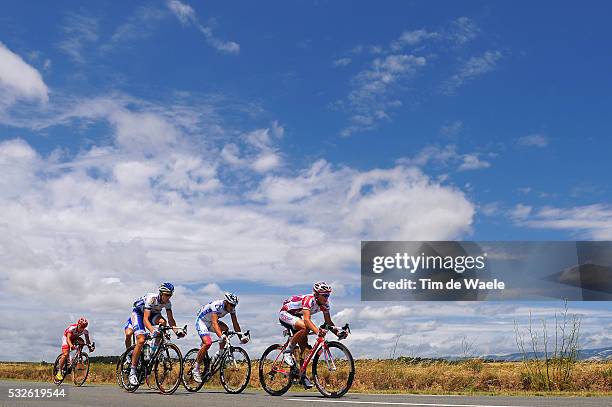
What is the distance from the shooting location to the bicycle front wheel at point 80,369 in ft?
67.8

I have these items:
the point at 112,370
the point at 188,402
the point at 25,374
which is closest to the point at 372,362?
the point at 112,370

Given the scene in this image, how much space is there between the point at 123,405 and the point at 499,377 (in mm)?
11926

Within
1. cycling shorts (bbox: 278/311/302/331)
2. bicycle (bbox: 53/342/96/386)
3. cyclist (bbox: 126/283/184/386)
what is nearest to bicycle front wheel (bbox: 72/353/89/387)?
bicycle (bbox: 53/342/96/386)

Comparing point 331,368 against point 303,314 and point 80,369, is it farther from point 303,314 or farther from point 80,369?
point 80,369

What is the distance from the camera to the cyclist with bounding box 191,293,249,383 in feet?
51.2

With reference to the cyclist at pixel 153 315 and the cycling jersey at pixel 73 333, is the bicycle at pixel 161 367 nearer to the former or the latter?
the cyclist at pixel 153 315

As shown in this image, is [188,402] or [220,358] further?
[220,358]

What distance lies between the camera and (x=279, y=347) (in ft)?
47.3

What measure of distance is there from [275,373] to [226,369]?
1.64 m

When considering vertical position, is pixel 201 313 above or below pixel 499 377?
above

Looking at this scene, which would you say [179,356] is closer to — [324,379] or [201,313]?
[201,313]

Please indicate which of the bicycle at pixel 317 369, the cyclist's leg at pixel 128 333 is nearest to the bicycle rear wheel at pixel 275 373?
the bicycle at pixel 317 369

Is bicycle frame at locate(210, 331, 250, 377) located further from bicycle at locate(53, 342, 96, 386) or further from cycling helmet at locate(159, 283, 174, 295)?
bicycle at locate(53, 342, 96, 386)

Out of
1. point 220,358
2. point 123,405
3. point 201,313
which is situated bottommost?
point 123,405
